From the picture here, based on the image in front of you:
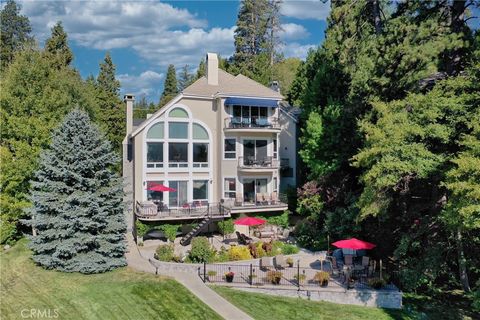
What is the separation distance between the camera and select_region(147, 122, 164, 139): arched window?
29.5 meters

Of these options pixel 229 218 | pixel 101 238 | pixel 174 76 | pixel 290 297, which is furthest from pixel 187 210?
pixel 174 76

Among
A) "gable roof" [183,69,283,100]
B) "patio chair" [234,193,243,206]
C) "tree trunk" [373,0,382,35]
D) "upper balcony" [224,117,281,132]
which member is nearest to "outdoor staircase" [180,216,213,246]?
"patio chair" [234,193,243,206]

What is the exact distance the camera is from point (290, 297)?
19688 mm

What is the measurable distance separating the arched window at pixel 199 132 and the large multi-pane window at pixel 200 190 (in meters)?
Answer: 3.36

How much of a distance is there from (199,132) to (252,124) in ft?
13.7

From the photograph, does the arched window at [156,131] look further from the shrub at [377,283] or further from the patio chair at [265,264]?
the shrub at [377,283]

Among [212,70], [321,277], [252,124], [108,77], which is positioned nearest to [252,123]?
[252,124]

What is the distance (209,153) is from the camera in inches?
1239

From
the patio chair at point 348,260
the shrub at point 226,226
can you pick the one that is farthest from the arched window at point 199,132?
the patio chair at point 348,260

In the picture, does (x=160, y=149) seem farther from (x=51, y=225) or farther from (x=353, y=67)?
(x=353, y=67)

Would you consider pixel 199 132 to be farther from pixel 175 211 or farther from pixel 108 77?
pixel 108 77

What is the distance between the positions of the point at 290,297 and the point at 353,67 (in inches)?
568
